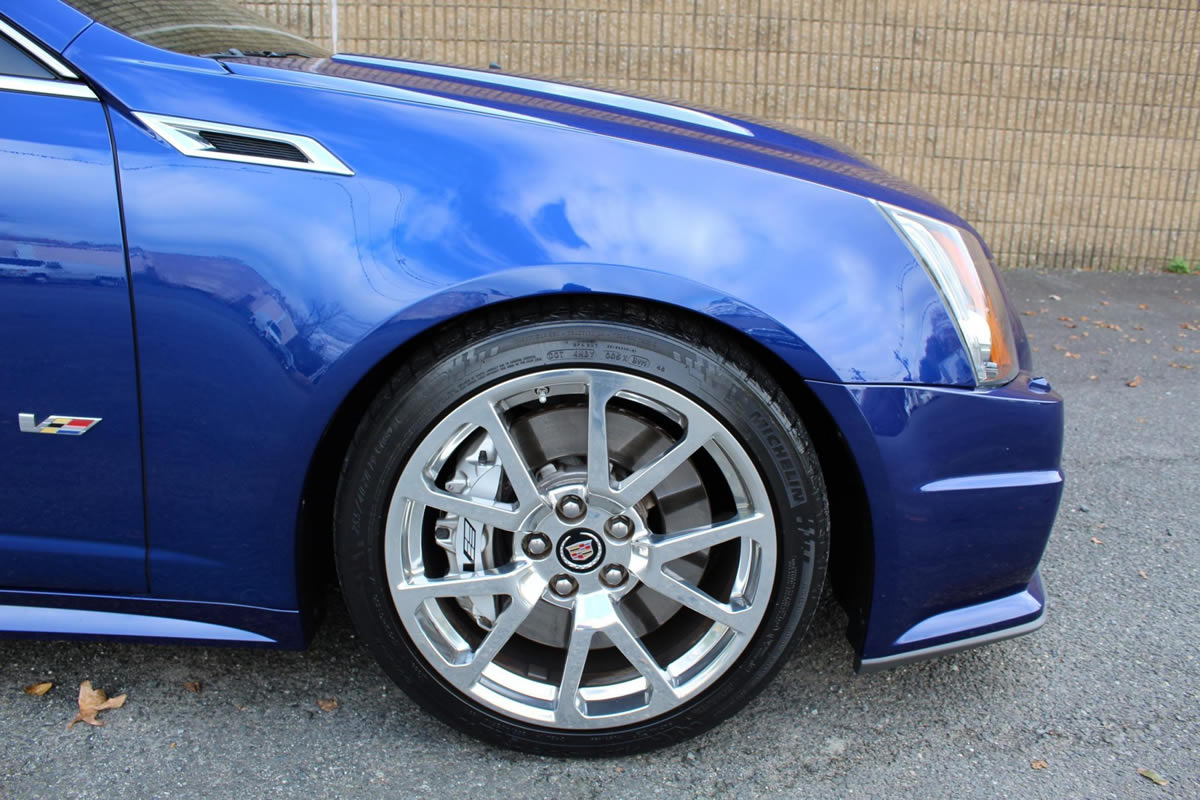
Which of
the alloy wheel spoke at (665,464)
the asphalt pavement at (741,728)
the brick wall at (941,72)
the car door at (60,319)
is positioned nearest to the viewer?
the car door at (60,319)

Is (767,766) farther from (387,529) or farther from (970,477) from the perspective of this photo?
(387,529)

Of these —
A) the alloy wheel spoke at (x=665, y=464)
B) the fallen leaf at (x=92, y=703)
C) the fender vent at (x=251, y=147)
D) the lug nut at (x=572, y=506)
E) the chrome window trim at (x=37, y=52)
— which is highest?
the chrome window trim at (x=37, y=52)

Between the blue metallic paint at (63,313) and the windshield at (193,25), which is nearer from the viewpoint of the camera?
the blue metallic paint at (63,313)

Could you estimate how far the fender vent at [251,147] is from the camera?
1647 millimetres

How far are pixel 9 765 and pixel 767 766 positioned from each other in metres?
1.46

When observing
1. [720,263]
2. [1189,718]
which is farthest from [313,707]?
[1189,718]

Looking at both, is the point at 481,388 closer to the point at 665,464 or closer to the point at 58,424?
the point at 665,464

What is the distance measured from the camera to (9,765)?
6.00 feet

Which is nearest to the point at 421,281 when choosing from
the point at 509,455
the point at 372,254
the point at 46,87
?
the point at 372,254

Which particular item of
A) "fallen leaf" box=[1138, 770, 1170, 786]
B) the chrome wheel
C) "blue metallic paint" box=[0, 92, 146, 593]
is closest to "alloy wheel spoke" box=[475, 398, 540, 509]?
the chrome wheel

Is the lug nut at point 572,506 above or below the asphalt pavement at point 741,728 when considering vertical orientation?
above

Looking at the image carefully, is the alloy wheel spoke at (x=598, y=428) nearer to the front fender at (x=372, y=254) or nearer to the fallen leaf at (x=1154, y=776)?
the front fender at (x=372, y=254)

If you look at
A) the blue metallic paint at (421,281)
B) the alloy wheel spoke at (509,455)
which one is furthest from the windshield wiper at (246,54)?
the alloy wheel spoke at (509,455)

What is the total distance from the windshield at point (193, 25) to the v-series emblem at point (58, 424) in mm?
692
